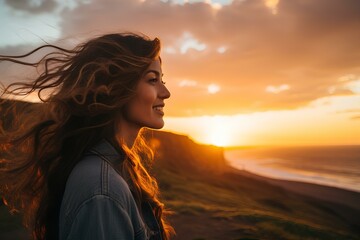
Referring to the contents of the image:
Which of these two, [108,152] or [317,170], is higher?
[108,152]

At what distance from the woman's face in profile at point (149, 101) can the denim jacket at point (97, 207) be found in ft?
2.12

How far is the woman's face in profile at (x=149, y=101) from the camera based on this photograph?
234 cm

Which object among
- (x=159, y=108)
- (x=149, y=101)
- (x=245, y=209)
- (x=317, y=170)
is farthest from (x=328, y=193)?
(x=149, y=101)

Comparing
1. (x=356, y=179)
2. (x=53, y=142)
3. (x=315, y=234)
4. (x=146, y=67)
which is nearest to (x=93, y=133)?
(x=53, y=142)

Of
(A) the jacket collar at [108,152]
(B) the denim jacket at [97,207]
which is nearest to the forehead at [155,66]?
(A) the jacket collar at [108,152]

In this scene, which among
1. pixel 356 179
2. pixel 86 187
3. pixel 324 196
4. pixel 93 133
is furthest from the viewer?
pixel 356 179

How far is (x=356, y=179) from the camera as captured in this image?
47.6 m

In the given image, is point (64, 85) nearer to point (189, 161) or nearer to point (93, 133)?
point (93, 133)

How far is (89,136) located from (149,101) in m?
0.60

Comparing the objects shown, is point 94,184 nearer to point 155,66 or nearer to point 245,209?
point 155,66

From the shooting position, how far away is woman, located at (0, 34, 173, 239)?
1.61 meters

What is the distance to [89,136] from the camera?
2002 millimetres

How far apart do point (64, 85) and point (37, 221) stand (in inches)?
41.7

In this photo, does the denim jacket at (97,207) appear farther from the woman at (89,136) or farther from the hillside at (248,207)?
the hillside at (248,207)
